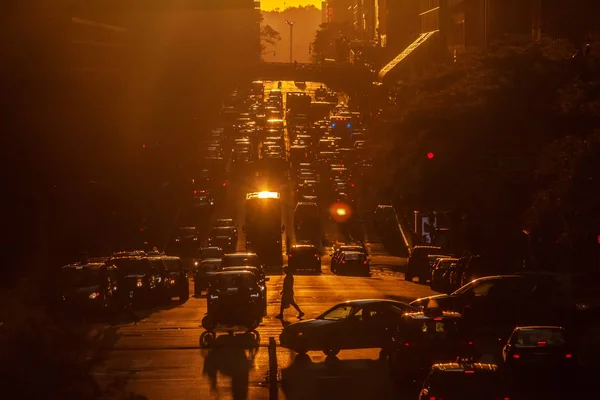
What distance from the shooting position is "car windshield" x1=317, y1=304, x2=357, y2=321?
28.9 metres

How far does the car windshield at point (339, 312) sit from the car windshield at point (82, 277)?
7716 millimetres

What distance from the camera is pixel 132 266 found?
138ft

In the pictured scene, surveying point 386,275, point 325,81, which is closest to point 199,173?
point 386,275

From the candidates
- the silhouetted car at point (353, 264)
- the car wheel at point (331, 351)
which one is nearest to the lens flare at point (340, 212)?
the silhouetted car at point (353, 264)

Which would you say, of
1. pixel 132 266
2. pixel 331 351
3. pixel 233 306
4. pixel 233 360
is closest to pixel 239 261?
pixel 132 266

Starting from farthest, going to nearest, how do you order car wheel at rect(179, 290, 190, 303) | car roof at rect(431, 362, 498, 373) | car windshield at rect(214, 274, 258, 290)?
car wheel at rect(179, 290, 190, 303) → car windshield at rect(214, 274, 258, 290) → car roof at rect(431, 362, 498, 373)

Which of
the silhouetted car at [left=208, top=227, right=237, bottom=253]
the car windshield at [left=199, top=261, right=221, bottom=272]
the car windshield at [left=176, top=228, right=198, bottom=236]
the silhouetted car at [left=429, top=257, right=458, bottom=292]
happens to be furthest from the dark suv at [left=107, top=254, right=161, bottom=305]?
the car windshield at [left=176, top=228, right=198, bottom=236]

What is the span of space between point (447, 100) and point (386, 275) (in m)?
13.0

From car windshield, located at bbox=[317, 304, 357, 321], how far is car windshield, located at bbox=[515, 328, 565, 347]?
546 centimetres

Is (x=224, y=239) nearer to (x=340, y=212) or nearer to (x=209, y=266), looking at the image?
(x=209, y=266)

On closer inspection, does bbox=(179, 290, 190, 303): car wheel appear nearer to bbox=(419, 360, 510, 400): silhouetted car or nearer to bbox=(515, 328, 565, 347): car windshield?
bbox=(515, 328, 565, 347): car windshield

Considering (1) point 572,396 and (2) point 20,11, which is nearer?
(2) point 20,11

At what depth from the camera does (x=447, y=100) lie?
5509 centimetres

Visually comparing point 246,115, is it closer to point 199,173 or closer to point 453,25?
point 453,25
